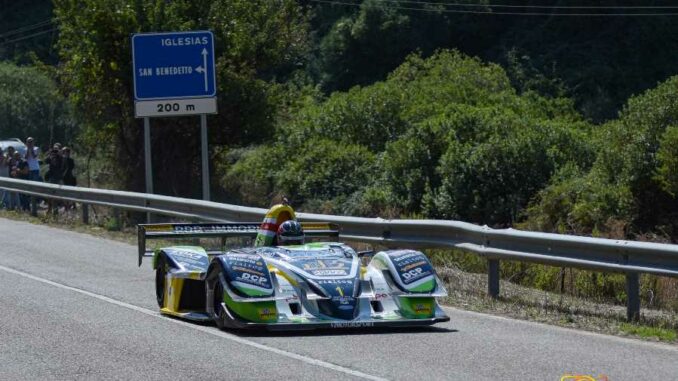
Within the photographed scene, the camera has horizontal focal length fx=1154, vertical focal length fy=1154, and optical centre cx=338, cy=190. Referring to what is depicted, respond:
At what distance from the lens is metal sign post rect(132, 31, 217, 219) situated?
20547 mm

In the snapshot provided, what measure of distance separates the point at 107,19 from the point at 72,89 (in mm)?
3280

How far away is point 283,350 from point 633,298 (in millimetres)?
3759

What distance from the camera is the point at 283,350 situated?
9602mm

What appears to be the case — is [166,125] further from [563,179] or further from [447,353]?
[447,353]

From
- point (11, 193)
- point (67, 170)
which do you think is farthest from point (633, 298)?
point (11, 193)

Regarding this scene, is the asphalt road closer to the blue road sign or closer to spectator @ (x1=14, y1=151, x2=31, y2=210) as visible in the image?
the blue road sign

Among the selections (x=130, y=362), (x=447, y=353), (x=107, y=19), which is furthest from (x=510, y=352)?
(x=107, y=19)

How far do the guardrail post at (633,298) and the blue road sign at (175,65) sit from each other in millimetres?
10863

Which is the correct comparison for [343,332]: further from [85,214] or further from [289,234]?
[85,214]

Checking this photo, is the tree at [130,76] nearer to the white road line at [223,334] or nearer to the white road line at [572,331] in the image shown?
the white road line at [223,334]

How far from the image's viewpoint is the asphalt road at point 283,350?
8688 mm

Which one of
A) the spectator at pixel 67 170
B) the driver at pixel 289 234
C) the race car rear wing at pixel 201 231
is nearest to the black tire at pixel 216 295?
the driver at pixel 289 234

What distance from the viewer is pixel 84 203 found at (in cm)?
2292

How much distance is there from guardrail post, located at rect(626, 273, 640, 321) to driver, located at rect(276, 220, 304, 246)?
129 inches
